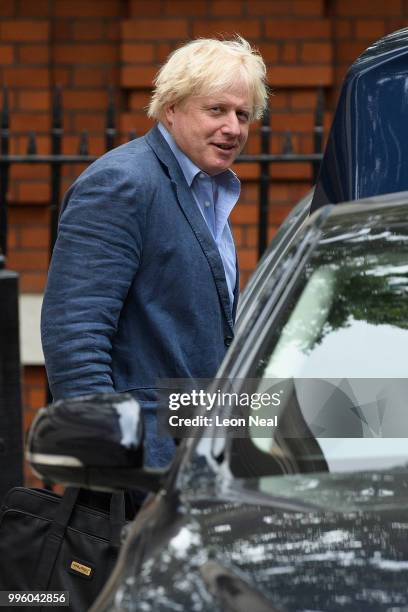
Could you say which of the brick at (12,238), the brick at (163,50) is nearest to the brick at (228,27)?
the brick at (163,50)

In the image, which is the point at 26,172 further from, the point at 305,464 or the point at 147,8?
the point at 305,464

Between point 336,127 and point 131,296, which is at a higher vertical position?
point 336,127

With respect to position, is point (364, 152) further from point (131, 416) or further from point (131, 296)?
point (131, 416)

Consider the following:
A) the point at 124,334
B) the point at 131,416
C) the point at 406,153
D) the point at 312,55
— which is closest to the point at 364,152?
the point at 406,153

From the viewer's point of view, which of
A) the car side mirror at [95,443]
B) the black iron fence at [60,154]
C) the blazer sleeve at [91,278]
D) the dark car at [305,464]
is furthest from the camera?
the black iron fence at [60,154]

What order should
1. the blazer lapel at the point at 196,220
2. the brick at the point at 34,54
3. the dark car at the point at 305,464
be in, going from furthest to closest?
the brick at the point at 34,54, the blazer lapel at the point at 196,220, the dark car at the point at 305,464

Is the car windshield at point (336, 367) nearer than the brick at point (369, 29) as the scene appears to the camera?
Yes

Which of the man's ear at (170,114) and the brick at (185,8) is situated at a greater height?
the brick at (185,8)

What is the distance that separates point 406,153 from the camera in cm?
328

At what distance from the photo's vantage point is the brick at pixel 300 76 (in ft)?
21.9

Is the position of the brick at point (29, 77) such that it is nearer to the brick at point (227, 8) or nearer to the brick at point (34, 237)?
the brick at point (34, 237)

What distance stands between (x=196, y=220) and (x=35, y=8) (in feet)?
12.2

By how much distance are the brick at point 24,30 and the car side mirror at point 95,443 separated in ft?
15.1

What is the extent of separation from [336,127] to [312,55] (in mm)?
3377
